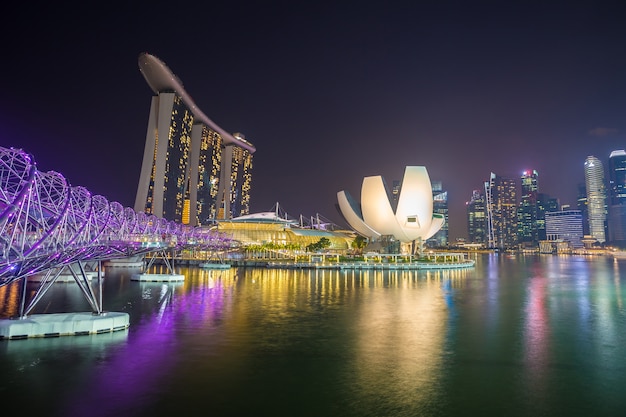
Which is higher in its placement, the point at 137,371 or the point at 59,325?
the point at 59,325

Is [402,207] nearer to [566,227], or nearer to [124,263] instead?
[124,263]

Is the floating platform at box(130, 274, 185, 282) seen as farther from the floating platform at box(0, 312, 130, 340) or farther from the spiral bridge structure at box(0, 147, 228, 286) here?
the floating platform at box(0, 312, 130, 340)

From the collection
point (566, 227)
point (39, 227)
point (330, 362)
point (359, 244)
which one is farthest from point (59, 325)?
point (566, 227)

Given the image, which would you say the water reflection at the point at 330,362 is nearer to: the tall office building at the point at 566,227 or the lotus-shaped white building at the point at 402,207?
the lotus-shaped white building at the point at 402,207

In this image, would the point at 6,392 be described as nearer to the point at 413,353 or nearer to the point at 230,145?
the point at 413,353

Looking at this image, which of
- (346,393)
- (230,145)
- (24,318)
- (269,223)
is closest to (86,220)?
(24,318)

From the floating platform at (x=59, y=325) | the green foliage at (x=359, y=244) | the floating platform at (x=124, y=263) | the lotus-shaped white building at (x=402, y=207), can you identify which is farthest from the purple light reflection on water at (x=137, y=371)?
the green foliage at (x=359, y=244)
